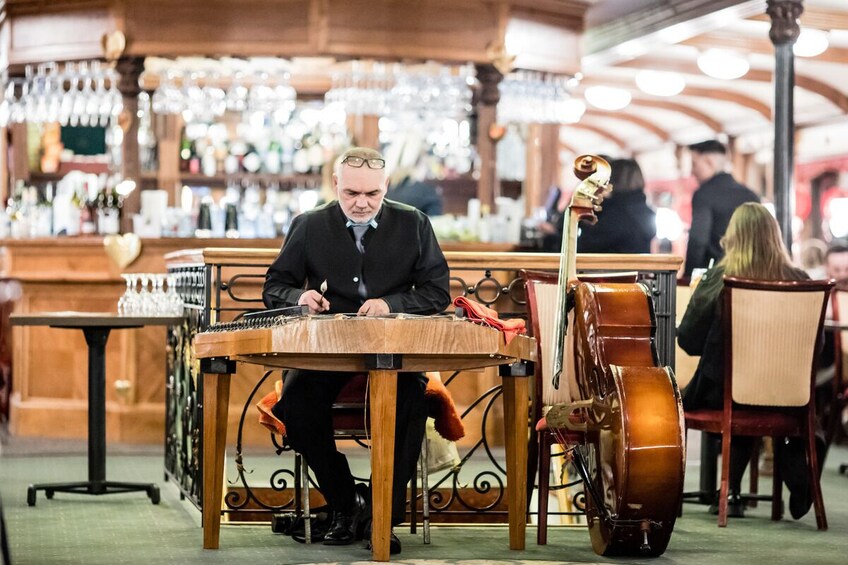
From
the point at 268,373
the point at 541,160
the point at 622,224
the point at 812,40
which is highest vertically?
the point at 812,40

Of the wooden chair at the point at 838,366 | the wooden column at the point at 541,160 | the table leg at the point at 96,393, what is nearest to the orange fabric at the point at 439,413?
the table leg at the point at 96,393

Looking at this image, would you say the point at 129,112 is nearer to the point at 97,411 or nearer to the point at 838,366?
the point at 97,411

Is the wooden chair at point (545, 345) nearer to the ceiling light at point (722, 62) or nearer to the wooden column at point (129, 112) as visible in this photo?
the wooden column at point (129, 112)

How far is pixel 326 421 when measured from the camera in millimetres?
4832

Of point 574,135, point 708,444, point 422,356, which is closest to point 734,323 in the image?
point 708,444

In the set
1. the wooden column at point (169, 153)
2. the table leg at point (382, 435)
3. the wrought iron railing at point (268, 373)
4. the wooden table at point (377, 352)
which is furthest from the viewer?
the wooden column at point (169, 153)

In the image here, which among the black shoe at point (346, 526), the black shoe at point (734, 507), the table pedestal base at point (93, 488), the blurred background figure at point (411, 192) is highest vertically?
the blurred background figure at point (411, 192)

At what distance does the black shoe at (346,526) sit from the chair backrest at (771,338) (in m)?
1.63

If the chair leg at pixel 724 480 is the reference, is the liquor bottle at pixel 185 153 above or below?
above

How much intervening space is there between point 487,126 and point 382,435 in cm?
520

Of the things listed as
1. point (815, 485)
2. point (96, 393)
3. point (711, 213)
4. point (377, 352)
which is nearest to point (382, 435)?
Answer: point (377, 352)

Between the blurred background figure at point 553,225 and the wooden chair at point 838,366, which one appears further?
the blurred background figure at point 553,225

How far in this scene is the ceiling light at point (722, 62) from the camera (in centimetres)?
1232

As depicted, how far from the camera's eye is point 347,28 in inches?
345
